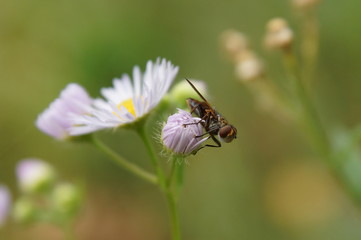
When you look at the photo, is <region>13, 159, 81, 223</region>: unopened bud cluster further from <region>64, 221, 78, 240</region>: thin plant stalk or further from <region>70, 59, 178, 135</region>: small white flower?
<region>70, 59, 178, 135</region>: small white flower

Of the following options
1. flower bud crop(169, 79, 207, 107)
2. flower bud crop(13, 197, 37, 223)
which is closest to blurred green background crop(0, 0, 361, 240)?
flower bud crop(13, 197, 37, 223)

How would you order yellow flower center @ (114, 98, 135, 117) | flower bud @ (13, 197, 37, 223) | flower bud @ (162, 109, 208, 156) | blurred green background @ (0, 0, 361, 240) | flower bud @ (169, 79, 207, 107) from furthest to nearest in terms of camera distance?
blurred green background @ (0, 0, 361, 240)
flower bud @ (13, 197, 37, 223)
flower bud @ (169, 79, 207, 107)
yellow flower center @ (114, 98, 135, 117)
flower bud @ (162, 109, 208, 156)

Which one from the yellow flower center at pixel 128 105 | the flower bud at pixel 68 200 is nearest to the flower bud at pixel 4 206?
the flower bud at pixel 68 200

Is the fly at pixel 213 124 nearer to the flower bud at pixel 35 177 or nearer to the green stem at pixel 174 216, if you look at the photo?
the green stem at pixel 174 216

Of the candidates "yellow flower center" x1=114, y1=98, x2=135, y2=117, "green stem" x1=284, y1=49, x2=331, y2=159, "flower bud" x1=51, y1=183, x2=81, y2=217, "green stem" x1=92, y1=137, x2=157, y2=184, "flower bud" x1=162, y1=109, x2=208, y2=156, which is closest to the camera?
"flower bud" x1=162, y1=109, x2=208, y2=156

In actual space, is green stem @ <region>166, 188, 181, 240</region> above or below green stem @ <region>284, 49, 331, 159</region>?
above

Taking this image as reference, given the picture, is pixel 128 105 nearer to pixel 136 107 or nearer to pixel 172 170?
pixel 136 107
